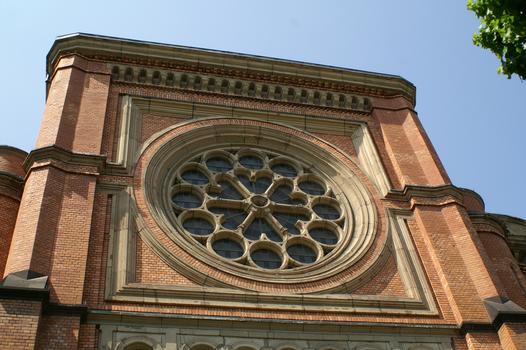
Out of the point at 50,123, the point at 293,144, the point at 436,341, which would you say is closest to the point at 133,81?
the point at 50,123

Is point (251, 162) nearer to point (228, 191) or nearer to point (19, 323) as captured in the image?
point (228, 191)

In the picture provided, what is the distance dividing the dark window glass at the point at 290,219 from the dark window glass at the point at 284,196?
467 mm

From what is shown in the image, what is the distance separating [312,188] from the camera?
1634 centimetres

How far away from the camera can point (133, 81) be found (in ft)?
57.9

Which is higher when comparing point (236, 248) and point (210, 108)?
point (210, 108)

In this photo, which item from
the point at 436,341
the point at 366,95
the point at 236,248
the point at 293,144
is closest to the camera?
the point at 436,341

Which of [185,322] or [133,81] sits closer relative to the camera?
[185,322]

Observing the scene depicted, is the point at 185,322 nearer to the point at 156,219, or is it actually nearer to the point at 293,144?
the point at 156,219

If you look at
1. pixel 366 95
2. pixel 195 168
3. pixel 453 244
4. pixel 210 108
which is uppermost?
pixel 366 95

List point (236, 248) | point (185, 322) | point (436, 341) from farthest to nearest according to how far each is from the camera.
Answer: point (236, 248)
point (436, 341)
point (185, 322)

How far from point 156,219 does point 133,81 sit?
5432 mm

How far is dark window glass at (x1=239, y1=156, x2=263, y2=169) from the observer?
16516 millimetres

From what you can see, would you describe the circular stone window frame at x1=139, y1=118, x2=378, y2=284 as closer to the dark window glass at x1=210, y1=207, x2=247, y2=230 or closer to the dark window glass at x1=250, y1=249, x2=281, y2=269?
the dark window glass at x1=250, y1=249, x2=281, y2=269

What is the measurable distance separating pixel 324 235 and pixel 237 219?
1884 millimetres
